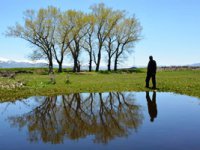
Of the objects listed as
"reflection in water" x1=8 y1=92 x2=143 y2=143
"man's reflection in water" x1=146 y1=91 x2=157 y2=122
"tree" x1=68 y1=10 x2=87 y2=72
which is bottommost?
"reflection in water" x1=8 y1=92 x2=143 y2=143

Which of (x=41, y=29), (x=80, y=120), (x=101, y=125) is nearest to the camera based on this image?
(x=101, y=125)

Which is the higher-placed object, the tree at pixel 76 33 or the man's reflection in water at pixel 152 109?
the tree at pixel 76 33

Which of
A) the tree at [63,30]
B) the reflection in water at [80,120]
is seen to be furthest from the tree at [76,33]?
the reflection in water at [80,120]

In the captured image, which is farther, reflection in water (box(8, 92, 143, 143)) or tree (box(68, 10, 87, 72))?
tree (box(68, 10, 87, 72))

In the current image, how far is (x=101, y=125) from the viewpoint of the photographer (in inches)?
518

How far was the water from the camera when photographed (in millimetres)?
10398

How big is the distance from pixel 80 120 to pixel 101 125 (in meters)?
1.52

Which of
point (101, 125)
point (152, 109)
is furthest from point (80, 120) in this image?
point (152, 109)

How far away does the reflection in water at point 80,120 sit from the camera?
38.4 ft

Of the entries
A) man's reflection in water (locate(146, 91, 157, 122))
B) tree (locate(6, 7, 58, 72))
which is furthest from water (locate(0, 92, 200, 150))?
tree (locate(6, 7, 58, 72))

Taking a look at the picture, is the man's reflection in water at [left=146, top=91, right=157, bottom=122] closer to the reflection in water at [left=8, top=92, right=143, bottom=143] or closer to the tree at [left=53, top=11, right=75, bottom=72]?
the reflection in water at [left=8, top=92, right=143, bottom=143]

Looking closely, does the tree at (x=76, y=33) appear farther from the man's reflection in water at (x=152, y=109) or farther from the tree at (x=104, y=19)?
the man's reflection in water at (x=152, y=109)

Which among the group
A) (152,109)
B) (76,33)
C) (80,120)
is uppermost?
(76,33)

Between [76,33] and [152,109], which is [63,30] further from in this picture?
[152,109]
